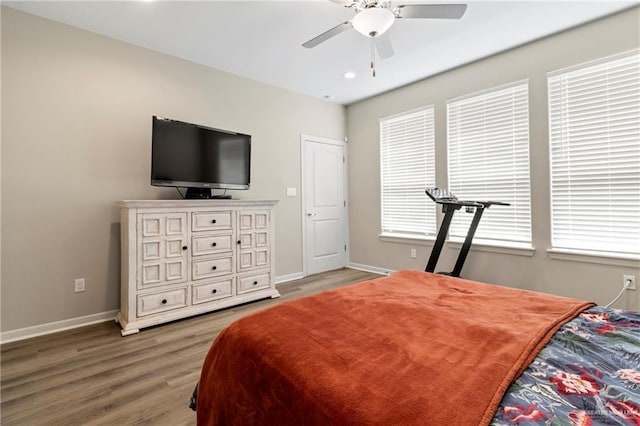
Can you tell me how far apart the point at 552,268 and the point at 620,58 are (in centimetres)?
201

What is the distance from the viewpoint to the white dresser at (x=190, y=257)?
2727 millimetres

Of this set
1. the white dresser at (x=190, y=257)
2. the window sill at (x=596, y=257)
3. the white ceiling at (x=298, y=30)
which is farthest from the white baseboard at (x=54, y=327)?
the window sill at (x=596, y=257)

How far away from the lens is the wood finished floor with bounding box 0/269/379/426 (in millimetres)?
1640

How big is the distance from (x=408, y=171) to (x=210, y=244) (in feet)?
9.41

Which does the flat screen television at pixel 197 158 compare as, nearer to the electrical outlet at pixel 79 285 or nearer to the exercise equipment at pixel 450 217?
the electrical outlet at pixel 79 285

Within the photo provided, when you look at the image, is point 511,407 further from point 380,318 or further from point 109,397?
point 109,397

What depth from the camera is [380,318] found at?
131 cm

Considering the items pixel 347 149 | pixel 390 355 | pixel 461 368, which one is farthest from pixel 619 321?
pixel 347 149

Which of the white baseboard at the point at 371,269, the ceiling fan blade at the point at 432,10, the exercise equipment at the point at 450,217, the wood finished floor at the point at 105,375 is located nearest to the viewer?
the wood finished floor at the point at 105,375

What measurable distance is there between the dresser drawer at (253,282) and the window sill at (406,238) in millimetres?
1926

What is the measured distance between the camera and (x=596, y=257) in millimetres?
2795

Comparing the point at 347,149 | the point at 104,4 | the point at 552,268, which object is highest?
the point at 104,4

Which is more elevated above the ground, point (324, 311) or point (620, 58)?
point (620, 58)

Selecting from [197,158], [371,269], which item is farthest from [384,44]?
[371,269]
